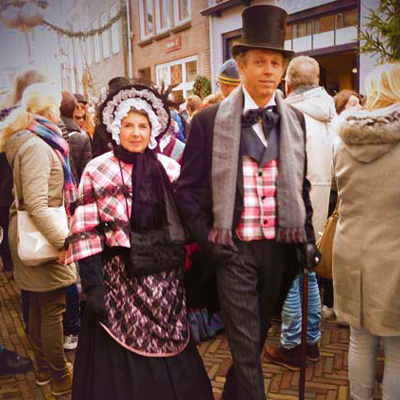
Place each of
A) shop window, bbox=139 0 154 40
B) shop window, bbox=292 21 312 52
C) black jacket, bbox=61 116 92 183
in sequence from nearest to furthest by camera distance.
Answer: black jacket, bbox=61 116 92 183, shop window, bbox=292 21 312 52, shop window, bbox=139 0 154 40

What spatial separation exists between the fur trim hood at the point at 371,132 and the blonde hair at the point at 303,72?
118 centimetres

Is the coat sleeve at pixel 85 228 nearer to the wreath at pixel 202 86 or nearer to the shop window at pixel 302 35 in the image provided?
the shop window at pixel 302 35

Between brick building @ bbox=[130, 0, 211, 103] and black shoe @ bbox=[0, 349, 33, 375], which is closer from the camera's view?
black shoe @ bbox=[0, 349, 33, 375]

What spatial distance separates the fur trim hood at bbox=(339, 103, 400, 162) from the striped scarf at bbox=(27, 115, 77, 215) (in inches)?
64.1

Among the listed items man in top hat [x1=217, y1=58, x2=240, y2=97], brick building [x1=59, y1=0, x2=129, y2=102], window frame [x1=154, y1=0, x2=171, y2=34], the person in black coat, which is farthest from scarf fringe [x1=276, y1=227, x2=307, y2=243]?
window frame [x1=154, y1=0, x2=171, y2=34]

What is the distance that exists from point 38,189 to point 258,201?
4.10ft

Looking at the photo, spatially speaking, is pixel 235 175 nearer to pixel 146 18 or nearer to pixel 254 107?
pixel 254 107

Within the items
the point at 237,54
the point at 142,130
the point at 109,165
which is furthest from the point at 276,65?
the point at 109,165

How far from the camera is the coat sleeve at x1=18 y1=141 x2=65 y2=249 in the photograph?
2689mm

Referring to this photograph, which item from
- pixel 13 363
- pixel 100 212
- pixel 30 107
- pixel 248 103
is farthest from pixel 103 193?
pixel 13 363

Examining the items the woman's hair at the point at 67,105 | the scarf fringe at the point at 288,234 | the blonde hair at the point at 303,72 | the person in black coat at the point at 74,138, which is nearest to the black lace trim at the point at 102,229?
the scarf fringe at the point at 288,234

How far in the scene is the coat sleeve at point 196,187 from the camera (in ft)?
7.62

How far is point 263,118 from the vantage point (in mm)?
2373

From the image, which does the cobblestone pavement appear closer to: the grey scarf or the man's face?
the grey scarf
